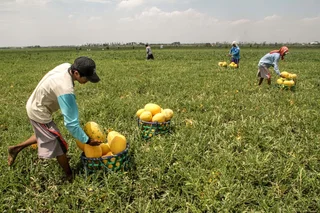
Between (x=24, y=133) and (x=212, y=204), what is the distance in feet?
12.3

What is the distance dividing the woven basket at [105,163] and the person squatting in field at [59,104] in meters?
0.25

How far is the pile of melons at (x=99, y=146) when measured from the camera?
3041 millimetres

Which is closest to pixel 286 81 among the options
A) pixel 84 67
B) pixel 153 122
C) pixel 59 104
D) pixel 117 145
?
pixel 153 122

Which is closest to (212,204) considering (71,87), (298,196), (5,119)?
(298,196)

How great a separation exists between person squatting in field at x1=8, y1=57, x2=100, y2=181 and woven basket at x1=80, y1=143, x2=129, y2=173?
25 centimetres

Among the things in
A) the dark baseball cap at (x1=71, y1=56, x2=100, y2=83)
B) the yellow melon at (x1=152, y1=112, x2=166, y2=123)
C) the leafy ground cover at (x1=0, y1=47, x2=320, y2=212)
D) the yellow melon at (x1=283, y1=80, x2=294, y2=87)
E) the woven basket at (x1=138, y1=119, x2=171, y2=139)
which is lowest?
the leafy ground cover at (x1=0, y1=47, x2=320, y2=212)

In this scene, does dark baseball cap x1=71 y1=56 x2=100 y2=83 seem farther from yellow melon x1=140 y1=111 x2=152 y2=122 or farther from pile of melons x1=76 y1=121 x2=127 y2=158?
yellow melon x1=140 y1=111 x2=152 y2=122

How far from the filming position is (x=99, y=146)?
3.14 meters

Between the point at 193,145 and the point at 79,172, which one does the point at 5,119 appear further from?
the point at 193,145

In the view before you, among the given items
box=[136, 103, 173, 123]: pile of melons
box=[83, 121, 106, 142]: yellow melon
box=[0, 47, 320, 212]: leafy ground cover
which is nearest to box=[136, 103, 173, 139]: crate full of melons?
box=[136, 103, 173, 123]: pile of melons

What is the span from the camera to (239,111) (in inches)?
220

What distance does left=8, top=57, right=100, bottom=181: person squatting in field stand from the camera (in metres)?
2.63

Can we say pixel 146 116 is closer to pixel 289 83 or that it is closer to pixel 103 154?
pixel 103 154

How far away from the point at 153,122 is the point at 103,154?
117 cm
